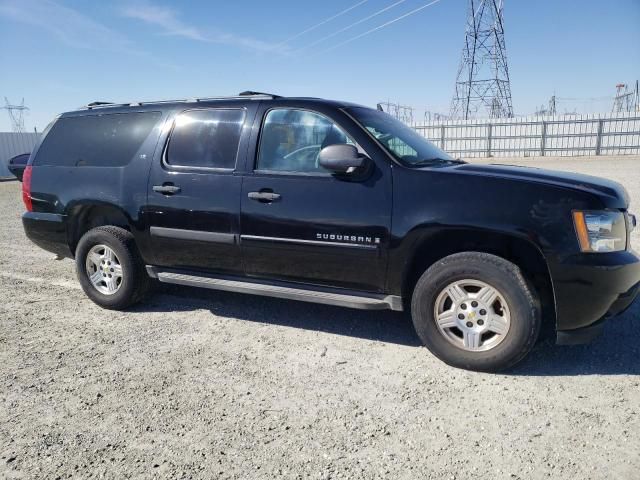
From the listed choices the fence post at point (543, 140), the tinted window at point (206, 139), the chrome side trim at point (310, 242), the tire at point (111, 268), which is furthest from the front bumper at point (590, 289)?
the fence post at point (543, 140)

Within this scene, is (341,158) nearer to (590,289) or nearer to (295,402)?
(295,402)

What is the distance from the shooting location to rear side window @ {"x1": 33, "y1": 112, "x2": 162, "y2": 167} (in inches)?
178

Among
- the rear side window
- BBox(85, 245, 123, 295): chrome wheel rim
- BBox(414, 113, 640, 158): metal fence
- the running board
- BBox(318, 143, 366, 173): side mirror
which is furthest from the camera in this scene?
BBox(414, 113, 640, 158): metal fence

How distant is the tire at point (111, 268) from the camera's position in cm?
454

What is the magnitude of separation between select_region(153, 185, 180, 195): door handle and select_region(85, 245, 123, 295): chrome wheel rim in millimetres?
837

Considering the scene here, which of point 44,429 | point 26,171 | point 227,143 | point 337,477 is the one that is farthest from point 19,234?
point 337,477

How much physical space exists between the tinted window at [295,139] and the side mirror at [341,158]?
0.25 m

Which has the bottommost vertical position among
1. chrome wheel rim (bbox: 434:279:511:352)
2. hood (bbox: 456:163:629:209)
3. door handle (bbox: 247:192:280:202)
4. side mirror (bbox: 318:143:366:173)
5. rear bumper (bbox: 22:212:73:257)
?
chrome wheel rim (bbox: 434:279:511:352)

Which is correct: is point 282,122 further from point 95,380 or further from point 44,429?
point 44,429

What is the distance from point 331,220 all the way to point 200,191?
1.22 metres

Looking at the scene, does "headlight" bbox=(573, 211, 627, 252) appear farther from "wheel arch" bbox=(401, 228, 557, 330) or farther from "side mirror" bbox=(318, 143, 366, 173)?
"side mirror" bbox=(318, 143, 366, 173)

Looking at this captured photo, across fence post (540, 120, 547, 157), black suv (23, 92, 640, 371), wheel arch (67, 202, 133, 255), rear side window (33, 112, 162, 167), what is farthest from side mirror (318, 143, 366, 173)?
fence post (540, 120, 547, 157)

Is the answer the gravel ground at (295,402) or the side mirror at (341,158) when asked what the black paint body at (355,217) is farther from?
the gravel ground at (295,402)

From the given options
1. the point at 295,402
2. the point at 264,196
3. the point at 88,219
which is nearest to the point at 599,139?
the point at 264,196
